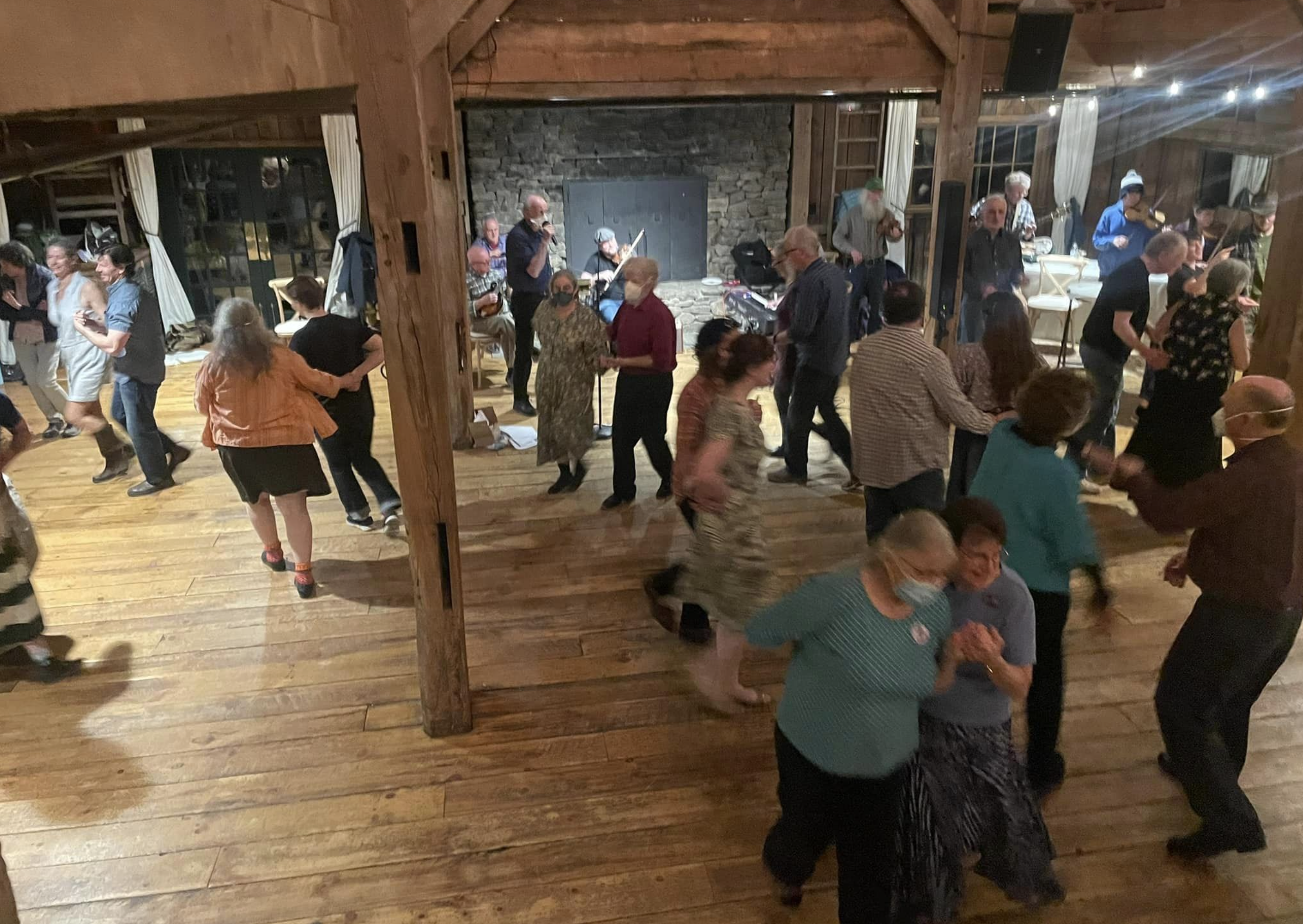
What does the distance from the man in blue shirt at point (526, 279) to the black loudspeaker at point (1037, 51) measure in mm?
3302

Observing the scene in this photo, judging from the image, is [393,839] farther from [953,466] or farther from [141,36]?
[953,466]

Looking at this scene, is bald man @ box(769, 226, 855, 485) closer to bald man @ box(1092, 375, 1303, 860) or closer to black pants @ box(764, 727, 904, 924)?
bald man @ box(1092, 375, 1303, 860)

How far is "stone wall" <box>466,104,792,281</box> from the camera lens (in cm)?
932

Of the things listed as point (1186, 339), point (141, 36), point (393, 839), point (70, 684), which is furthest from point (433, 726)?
point (1186, 339)

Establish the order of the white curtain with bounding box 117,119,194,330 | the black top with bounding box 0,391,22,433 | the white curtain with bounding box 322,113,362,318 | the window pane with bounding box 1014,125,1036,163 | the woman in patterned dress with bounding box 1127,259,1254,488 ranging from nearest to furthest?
the black top with bounding box 0,391,22,433, the woman in patterned dress with bounding box 1127,259,1254,488, the white curtain with bounding box 117,119,194,330, the white curtain with bounding box 322,113,362,318, the window pane with bounding box 1014,125,1036,163

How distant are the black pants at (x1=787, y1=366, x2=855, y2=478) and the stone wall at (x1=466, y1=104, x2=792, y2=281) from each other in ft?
15.2

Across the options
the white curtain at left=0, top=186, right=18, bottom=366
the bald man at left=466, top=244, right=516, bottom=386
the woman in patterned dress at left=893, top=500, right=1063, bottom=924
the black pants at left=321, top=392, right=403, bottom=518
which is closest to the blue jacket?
the bald man at left=466, top=244, right=516, bottom=386

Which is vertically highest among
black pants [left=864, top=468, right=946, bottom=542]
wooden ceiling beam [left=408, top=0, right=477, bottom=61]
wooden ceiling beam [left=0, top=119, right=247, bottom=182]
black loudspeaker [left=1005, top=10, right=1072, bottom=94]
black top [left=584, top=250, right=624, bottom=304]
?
wooden ceiling beam [left=408, top=0, right=477, bottom=61]

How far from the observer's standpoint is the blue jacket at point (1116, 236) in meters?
7.30

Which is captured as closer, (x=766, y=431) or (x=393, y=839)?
(x=393, y=839)

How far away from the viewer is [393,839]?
3064mm

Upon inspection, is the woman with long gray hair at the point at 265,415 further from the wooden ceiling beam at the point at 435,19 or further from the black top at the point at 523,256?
the black top at the point at 523,256

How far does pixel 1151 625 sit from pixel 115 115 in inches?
168

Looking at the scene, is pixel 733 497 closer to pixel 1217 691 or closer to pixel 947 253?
pixel 1217 691
